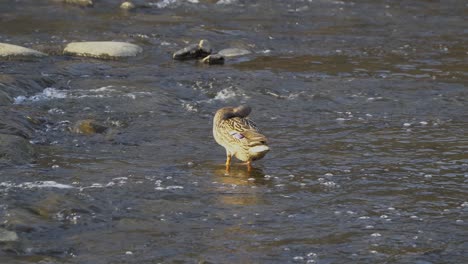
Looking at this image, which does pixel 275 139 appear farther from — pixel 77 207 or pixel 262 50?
pixel 262 50

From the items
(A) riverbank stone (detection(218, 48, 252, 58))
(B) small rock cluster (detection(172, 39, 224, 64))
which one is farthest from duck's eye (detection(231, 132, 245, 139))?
(A) riverbank stone (detection(218, 48, 252, 58))

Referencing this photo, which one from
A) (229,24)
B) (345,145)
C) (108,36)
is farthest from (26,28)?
(345,145)

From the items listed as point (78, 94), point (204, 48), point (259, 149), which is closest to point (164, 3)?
point (204, 48)

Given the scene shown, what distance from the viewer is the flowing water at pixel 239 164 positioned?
23.8 ft

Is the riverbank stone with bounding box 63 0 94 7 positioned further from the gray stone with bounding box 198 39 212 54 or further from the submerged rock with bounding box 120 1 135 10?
the gray stone with bounding box 198 39 212 54

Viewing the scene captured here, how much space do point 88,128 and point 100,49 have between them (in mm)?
4808

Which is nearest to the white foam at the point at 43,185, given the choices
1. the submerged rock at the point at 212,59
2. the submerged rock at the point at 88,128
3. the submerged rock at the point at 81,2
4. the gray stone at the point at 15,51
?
the submerged rock at the point at 88,128

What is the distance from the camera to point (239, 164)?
32.3 ft

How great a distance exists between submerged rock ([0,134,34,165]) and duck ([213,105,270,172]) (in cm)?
191

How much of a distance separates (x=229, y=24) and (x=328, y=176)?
409 inches

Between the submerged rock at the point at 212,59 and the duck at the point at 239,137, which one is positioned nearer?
the duck at the point at 239,137

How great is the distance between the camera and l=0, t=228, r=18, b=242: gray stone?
703cm

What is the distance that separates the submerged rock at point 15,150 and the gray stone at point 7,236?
2078mm

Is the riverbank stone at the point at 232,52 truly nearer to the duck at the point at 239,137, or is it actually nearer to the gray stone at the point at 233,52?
the gray stone at the point at 233,52
